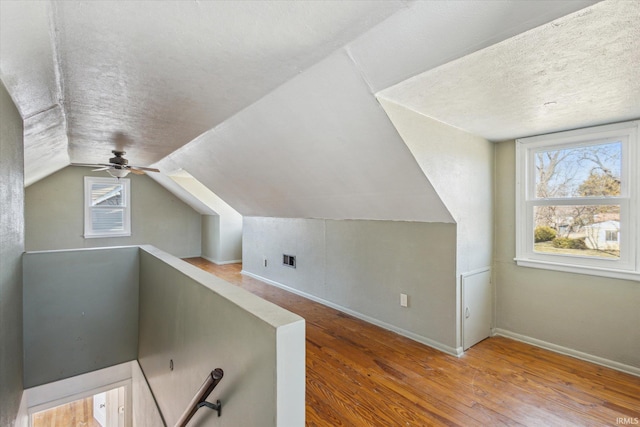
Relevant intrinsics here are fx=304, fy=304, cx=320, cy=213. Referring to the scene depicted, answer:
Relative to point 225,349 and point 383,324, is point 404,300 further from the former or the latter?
point 225,349

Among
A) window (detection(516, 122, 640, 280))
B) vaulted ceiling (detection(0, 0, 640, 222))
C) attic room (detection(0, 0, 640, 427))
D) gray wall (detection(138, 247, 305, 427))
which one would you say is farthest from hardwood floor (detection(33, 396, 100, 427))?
window (detection(516, 122, 640, 280))

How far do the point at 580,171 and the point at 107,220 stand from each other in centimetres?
798

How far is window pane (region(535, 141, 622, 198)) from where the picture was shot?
2.55m

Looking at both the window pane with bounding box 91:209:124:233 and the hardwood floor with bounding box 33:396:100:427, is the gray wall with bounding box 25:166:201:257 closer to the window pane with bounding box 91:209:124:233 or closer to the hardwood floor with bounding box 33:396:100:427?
the window pane with bounding box 91:209:124:233

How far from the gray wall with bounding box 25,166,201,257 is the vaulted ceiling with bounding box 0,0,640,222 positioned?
365 cm

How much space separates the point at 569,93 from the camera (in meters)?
1.88

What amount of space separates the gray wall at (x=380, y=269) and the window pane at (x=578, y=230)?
957 mm

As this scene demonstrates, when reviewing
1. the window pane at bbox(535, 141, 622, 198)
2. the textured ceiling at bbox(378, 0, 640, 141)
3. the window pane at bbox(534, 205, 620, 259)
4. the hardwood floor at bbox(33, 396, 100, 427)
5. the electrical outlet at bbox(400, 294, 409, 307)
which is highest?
the textured ceiling at bbox(378, 0, 640, 141)

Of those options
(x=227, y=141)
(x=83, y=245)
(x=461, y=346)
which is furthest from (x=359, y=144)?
(x=83, y=245)

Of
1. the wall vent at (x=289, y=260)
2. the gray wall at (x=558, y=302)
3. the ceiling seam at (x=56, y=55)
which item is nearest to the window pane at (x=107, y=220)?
the wall vent at (x=289, y=260)

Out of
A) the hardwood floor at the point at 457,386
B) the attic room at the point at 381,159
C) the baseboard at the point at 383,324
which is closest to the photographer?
the attic room at the point at 381,159

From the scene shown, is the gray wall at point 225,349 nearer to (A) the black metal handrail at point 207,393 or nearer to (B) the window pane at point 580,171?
(A) the black metal handrail at point 207,393

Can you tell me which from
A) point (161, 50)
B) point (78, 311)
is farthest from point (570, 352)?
point (78, 311)

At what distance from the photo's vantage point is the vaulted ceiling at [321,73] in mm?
1256
